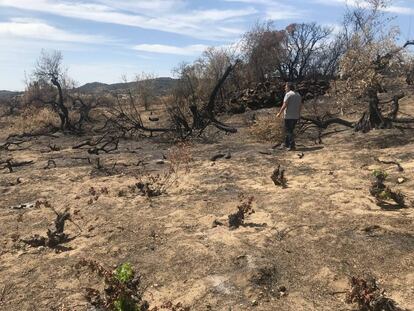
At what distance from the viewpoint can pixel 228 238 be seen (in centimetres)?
521

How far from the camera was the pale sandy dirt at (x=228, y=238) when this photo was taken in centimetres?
415

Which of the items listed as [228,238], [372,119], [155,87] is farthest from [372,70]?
[155,87]

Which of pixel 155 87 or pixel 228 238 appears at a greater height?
pixel 155 87

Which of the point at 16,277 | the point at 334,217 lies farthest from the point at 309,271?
the point at 16,277

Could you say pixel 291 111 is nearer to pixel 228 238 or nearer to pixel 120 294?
pixel 228 238

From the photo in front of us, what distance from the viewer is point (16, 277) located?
15.7ft

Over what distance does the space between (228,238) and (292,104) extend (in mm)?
5929

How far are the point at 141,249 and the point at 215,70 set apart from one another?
22.3 metres

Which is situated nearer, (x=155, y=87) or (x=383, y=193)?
(x=383, y=193)

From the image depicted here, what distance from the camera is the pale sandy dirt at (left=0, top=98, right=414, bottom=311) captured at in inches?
163

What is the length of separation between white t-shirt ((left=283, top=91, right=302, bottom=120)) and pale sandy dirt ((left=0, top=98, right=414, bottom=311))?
5.64 feet

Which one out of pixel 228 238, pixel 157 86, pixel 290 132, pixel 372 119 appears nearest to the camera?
pixel 228 238

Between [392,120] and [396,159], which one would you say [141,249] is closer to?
[396,159]

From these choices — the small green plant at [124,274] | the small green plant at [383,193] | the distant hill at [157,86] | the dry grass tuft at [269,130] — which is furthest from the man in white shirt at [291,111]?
the distant hill at [157,86]
